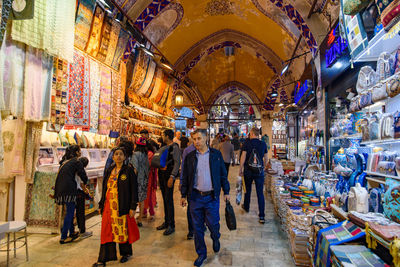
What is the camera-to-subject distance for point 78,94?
4.41 meters

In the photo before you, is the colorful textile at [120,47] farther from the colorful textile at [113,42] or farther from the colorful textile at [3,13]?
the colorful textile at [3,13]

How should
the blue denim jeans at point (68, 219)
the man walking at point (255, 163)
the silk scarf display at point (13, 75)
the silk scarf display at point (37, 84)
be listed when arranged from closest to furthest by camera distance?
the silk scarf display at point (13, 75), the silk scarf display at point (37, 84), the blue denim jeans at point (68, 219), the man walking at point (255, 163)

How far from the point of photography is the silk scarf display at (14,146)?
3479 millimetres

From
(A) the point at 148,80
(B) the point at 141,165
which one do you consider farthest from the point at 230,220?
(A) the point at 148,80

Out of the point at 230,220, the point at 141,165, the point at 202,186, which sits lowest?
the point at 230,220

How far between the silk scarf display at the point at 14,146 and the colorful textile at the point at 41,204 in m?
0.30

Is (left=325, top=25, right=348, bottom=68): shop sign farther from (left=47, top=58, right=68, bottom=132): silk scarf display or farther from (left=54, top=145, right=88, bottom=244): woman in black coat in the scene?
(left=47, top=58, right=68, bottom=132): silk scarf display

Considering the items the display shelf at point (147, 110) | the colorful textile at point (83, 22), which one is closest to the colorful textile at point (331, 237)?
the colorful textile at point (83, 22)

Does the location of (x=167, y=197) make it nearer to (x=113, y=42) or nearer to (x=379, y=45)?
(x=379, y=45)

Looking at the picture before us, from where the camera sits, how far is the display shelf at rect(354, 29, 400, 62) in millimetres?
2303

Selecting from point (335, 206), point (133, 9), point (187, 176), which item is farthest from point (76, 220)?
point (133, 9)

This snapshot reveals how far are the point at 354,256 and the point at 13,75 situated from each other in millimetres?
3913

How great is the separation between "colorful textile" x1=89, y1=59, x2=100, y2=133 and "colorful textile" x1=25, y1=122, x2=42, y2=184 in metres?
1.25

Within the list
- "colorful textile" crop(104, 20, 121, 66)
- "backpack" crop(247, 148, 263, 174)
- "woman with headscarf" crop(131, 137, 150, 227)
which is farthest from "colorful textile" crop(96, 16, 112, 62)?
"backpack" crop(247, 148, 263, 174)
